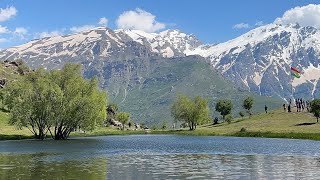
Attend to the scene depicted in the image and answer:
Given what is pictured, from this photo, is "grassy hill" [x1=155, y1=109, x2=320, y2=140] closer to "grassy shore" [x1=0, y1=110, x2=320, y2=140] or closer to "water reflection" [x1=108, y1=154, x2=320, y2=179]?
"grassy shore" [x1=0, y1=110, x2=320, y2=140]

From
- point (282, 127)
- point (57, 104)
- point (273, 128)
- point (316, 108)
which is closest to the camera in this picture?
point (57, 104)

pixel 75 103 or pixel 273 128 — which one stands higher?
pixel 75 103

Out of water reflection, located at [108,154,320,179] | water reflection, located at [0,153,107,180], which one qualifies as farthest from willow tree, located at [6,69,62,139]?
water reflection, located at [108,154,320,179]

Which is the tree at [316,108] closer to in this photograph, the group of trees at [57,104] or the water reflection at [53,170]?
the group of trees at [57,104]

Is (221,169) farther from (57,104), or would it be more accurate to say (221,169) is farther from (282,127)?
(282,127)

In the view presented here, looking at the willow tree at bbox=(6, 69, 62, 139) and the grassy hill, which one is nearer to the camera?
the willow tree at bbox=(6, 69, 62, 139)

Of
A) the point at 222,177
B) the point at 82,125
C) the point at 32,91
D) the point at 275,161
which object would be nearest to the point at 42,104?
the point at 32,91

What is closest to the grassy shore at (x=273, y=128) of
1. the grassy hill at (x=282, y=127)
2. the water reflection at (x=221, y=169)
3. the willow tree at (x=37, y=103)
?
the grassy hill at (x=282, y=127)

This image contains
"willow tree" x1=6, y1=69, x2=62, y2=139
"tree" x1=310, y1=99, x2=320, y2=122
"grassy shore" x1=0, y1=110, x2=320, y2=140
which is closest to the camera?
"willow tree" x1=6, y1=69, x2=62, y2=139

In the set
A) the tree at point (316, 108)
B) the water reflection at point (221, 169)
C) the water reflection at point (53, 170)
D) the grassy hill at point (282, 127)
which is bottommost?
the water reflection at point (221, 169)

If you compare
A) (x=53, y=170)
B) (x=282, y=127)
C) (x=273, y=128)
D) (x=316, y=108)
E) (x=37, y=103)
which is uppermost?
(x=37, y=103)

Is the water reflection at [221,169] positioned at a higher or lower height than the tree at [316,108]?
lower

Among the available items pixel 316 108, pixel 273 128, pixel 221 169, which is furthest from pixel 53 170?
pixel 316 108

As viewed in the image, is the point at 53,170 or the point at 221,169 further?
the point at 221,169
